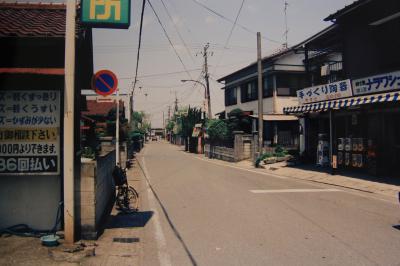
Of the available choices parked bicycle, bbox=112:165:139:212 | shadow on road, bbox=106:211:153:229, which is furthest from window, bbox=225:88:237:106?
shadow on road, bbox=106:211:153:229

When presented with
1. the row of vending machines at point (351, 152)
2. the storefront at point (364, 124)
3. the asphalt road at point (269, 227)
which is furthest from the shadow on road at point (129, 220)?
the row of vending machines at point (351, 152)

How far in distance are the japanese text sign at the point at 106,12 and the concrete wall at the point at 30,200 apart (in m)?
3.13

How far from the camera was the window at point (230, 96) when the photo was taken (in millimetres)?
36506

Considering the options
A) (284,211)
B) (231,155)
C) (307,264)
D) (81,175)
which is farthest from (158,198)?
(231,155)

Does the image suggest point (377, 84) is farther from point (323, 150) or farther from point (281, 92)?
point (281, 92)

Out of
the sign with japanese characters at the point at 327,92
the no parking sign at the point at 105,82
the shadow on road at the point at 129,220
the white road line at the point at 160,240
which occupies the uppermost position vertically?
the sign with japanese characters at the point at 327,92

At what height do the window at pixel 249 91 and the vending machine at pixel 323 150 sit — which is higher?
the window at pixel 249 91

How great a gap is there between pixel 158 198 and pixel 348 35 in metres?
13.1

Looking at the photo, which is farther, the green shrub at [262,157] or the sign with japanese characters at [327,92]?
the green shrub at [262,157]

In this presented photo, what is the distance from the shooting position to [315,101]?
59.3 ft

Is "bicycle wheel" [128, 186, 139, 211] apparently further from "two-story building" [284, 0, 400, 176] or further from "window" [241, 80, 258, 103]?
"window" [241, 80, 258, 103]

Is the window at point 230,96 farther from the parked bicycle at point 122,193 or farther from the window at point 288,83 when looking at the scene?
the parked bicycle at point 122,193

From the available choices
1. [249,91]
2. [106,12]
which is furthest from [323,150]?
[249,91]

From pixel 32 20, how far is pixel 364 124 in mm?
13996
